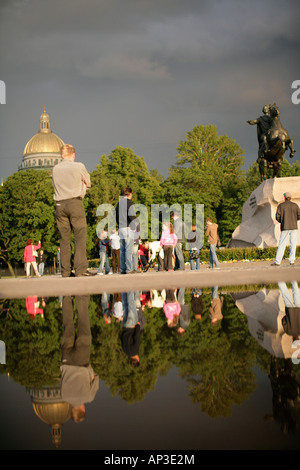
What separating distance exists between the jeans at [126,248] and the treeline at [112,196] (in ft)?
121

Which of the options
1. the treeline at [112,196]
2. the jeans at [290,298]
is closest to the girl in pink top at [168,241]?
the jeans at [290,298]

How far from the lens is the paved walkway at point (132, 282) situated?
31.7 ft

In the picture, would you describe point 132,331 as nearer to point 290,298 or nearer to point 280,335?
point 280,335

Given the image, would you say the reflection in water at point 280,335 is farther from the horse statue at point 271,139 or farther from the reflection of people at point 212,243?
the horse statue at point 271,139

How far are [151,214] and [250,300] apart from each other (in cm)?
4476

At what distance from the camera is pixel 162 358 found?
327 centimetres

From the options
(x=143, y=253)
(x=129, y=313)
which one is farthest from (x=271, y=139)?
(x=129, y=313)

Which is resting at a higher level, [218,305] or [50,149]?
[50,149]

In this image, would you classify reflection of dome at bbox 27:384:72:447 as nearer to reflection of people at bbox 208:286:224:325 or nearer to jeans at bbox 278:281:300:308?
reflection of people at bbox 208:286:224:325

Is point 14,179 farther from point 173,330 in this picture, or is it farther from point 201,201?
point 173,330

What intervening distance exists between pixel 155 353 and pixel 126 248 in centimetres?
873
